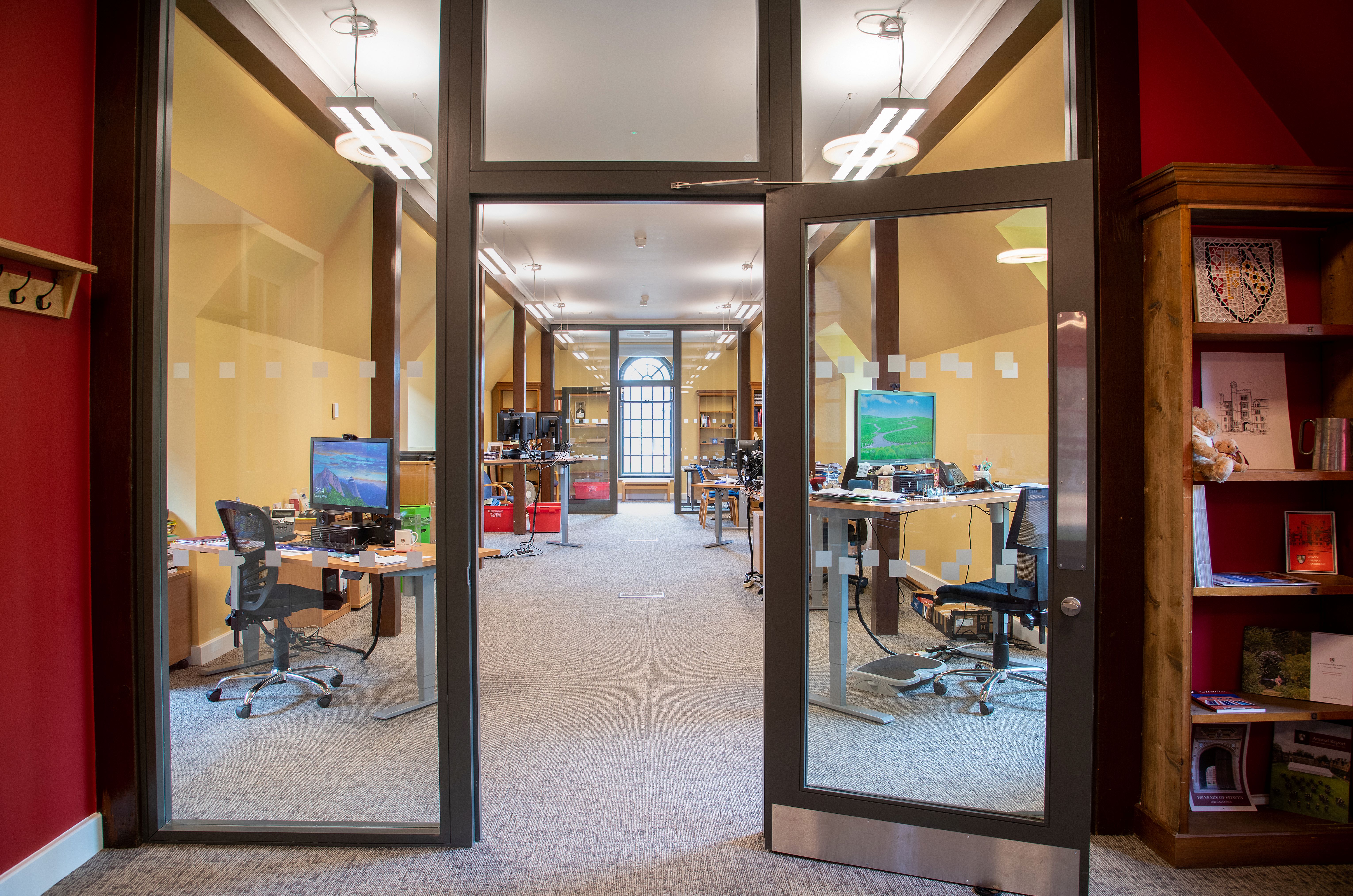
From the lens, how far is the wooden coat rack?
1.70 meters

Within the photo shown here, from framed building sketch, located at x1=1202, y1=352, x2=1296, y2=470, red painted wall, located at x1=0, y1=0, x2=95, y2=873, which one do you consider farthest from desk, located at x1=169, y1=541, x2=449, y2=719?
framed building sketch, located at x1=1202, y1=352, x2=1296, y2=470

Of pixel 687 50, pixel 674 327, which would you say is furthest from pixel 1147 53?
pixel 674 327

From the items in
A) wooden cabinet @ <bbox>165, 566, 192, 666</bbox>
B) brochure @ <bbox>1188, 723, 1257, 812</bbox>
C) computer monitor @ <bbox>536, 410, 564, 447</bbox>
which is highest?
computer monitor @ <bbox>536, 410, 564, 447</bbox>

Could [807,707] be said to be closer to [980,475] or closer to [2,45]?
[980,475]

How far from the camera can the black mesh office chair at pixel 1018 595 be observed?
1.86 meters

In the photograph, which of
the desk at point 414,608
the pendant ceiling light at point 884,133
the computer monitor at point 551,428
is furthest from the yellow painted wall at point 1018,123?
the computer monitor at point 551,428

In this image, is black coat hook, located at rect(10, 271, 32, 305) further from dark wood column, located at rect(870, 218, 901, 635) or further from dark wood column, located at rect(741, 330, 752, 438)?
dark wood column, located at rect(741, 330, 752, 438)

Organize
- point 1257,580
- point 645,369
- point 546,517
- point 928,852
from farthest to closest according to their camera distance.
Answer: point 645,369 < point 546,517 < point 1257,580 < point 928,852

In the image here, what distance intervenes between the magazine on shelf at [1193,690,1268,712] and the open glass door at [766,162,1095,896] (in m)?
0.49

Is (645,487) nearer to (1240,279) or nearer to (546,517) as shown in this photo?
(546,517)

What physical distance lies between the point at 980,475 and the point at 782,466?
28.3 inches

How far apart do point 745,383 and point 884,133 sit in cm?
831

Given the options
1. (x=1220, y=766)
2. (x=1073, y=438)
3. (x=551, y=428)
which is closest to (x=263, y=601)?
(x=1073, y=438)

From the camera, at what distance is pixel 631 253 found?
7.13 meters
